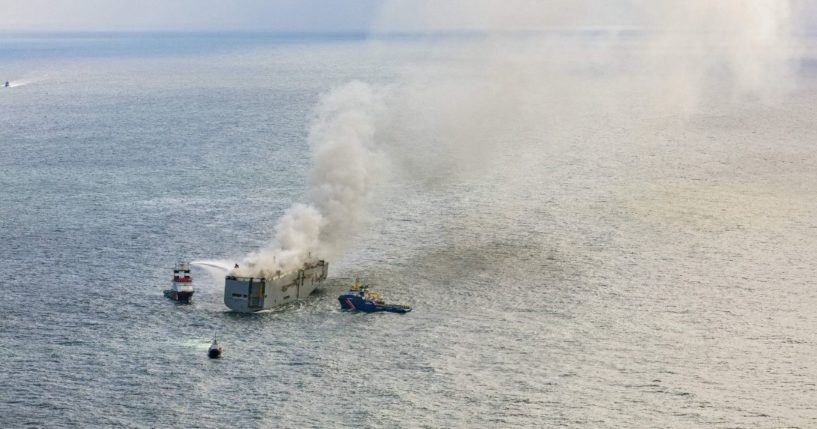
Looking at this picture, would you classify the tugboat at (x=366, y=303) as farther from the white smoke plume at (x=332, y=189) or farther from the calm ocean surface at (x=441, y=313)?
the white smoke plume at (x=332, y=189)

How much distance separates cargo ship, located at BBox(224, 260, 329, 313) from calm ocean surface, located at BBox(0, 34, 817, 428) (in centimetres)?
211

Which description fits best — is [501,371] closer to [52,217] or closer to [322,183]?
[322,183]

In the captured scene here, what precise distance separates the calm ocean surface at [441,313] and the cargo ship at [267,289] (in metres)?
2.11

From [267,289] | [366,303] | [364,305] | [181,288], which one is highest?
[267,289]

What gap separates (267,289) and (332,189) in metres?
30.1

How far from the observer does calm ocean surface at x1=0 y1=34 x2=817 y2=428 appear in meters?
93.9

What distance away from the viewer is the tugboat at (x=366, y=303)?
119 m

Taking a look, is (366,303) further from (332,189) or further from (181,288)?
(332,189)

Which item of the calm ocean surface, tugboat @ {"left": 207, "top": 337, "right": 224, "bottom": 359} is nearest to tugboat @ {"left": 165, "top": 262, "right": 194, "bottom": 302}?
the calm ocean surface

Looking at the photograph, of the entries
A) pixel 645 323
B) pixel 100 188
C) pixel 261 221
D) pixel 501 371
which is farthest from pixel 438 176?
pixel 501 371

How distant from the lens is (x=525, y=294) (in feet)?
406

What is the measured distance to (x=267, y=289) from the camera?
121 metres

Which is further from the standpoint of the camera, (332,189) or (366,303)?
(332,189)

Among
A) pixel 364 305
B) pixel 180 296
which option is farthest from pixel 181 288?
pixel 364 305
